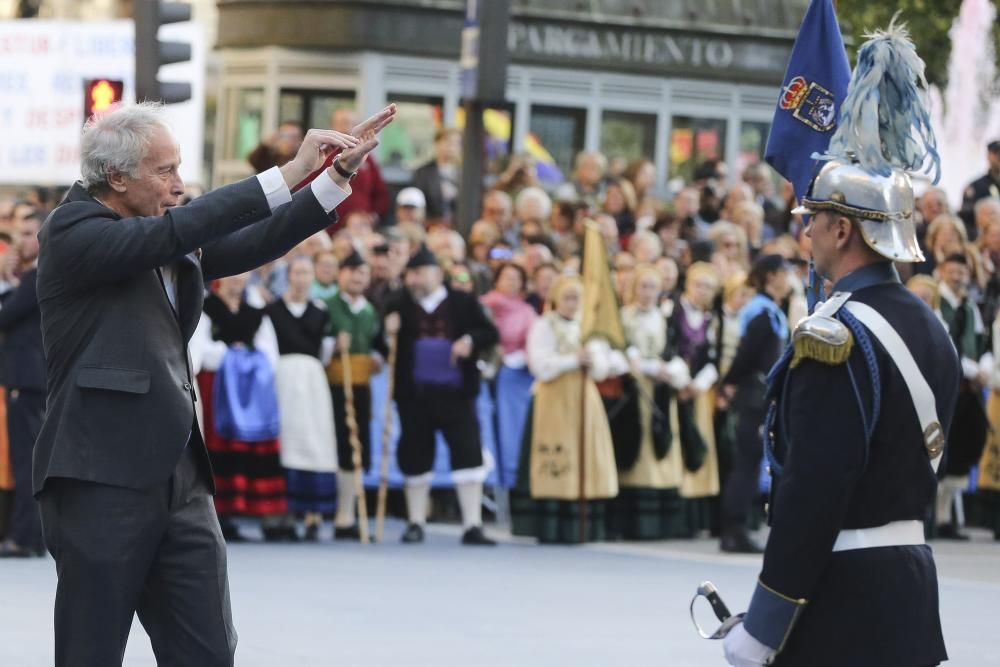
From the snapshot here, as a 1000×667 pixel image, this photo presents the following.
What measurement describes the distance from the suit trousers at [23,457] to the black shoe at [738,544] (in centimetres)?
439

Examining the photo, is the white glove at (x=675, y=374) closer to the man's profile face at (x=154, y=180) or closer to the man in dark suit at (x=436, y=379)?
the man in dark suit at (x=436, y=379)

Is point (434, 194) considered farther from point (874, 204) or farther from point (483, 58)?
point (874, 204)

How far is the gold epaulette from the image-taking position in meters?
4.61

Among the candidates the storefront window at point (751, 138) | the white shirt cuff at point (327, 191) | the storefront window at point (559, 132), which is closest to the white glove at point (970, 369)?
the white shirt cuff at point (327, 191)

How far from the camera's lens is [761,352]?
13.9 meters

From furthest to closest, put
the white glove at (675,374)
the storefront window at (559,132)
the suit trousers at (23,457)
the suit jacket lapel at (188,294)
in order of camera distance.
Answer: the storefront window at (559,132), the white glove at (675,374), the suit trousers at (23,457), the suit jacket lapel at (188,294)

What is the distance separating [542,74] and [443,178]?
9.12m

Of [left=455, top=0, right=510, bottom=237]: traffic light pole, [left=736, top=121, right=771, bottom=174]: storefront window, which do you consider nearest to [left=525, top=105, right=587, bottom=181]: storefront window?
[left=736, top=121, right=771, bottom=174]: storefront window

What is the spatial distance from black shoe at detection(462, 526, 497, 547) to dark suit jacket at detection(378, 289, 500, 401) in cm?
91

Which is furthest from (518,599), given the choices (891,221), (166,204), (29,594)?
(891,221)

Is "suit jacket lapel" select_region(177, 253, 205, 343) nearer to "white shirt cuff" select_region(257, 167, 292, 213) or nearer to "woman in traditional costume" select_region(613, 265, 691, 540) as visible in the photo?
"white shirt cuff" select_region(257, 167, 292, 213)

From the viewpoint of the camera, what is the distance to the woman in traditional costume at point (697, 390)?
1492 cm

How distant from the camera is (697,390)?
14.8 meters

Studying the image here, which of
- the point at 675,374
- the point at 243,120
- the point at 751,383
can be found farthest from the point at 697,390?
the point at 243,120
